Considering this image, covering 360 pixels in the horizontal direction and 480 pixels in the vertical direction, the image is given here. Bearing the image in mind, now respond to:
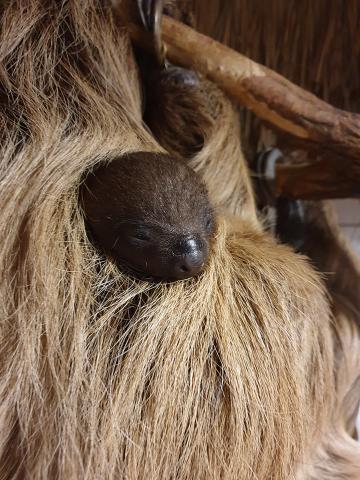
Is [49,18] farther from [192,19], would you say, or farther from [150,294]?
[150,294]

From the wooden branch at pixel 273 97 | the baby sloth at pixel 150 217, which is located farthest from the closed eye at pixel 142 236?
the wooden branch at pixel 273 97

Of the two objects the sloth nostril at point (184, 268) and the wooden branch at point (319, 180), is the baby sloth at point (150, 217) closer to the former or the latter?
the sloth nostril at point (184, 268)

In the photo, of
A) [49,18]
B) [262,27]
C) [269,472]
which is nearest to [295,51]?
[262,27]

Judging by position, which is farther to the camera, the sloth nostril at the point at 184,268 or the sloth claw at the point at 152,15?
the sloth claw at the point at 152,15

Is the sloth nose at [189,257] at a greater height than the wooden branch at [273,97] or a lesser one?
lesser

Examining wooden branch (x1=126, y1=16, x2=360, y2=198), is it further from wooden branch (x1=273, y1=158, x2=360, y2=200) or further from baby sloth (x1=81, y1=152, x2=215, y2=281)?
baby sloth (x1=81, y1=152, x2=215, y2=281)

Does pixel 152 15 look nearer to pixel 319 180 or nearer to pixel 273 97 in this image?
pixel 273 97

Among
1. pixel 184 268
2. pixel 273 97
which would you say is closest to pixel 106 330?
pixel 184 268
